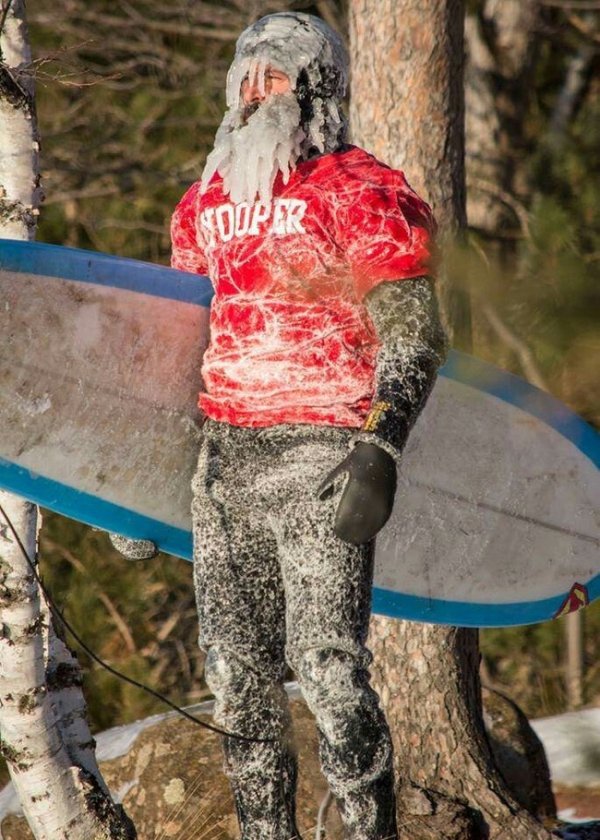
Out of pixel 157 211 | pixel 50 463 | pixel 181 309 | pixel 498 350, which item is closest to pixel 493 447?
pixel 181 309

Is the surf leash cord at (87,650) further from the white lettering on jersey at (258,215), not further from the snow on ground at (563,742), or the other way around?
the snow on ground at (563,742)

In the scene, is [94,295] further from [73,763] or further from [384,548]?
[73,763]

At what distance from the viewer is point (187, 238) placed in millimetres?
2619

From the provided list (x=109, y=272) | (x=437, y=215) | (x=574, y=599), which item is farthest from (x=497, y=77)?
(x=109, y=272)

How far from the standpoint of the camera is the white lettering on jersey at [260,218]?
2.29 metres

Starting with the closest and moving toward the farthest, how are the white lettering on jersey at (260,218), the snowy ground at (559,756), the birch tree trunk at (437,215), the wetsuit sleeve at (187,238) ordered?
the white lettering on jersey at (260,218), the wetsuit sleeve at (187,238), the birch tree trunk at (437,215), the snowy ground at (559,756)

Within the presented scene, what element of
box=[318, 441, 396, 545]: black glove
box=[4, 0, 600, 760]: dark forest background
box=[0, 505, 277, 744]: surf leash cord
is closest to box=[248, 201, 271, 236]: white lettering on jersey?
box=[318, 441, 396, 545]: black glove

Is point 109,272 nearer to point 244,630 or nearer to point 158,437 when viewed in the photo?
point 158,437

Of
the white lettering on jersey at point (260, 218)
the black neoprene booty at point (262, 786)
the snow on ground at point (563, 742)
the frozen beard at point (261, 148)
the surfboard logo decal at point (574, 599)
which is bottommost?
the snow on ground at point (563, 742)

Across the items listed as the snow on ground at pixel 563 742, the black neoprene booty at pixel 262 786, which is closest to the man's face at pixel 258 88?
the black neoprene booty at pixel 262 786

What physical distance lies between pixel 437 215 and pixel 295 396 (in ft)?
4.70

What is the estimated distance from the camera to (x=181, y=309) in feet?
9.04

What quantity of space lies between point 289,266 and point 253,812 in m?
0.99

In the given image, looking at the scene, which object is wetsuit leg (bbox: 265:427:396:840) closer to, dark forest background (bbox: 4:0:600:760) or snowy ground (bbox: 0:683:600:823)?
snowy ground (bbox: 0:683:600:823)
